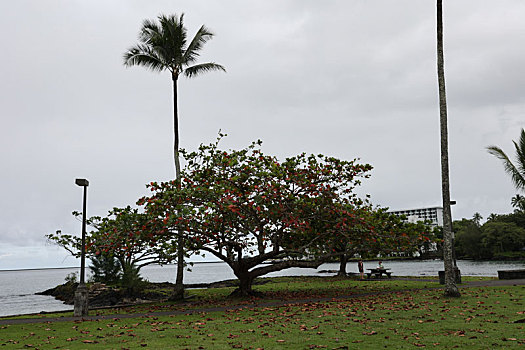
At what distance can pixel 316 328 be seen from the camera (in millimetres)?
10734

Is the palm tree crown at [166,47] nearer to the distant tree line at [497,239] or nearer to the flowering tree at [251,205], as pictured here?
the flowering tree at [251,205]

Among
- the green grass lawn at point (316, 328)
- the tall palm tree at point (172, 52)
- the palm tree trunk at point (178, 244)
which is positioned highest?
the tall palm tree at point (172, 52)

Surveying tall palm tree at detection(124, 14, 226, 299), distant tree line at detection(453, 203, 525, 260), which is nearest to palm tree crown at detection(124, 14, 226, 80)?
tall palm tree at detection(124, 14, 226, 299)

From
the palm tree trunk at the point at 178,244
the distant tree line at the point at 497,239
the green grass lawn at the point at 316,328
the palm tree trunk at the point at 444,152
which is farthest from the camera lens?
the distant tree line at the point at 497,239

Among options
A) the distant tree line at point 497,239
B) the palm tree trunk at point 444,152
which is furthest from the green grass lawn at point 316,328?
the distant tree line at point 497,239

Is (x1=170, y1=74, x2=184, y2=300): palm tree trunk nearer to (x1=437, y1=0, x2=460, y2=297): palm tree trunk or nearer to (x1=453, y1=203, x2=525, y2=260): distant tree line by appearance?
(x1=437, y1=0, x2=460, y2=297): palm tree trunk

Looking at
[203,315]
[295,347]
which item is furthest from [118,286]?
[295,347]

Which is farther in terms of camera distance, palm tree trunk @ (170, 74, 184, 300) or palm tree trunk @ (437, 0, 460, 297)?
palm tree trunk @ (170, 74, 184, 300)

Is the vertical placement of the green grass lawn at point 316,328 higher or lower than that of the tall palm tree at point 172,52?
lower

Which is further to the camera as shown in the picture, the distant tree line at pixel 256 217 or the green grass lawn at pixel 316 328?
the distant tree line at pixel 256 217

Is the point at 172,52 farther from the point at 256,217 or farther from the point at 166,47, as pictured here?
the point at 256,217

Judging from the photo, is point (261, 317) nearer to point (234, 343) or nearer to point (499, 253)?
point (234, 343)

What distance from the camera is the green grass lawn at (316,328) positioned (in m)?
8.83

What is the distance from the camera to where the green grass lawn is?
8.83 meters
